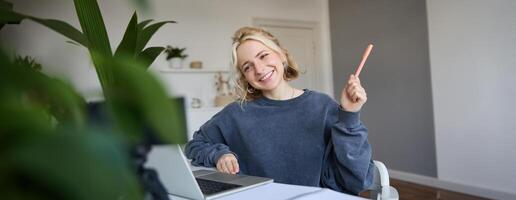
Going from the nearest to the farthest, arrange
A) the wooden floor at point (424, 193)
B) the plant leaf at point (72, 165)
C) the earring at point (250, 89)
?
the plant leaf at point (72, 165)
the earring at point (250, 89)
the wooden floor at point (424, 193)

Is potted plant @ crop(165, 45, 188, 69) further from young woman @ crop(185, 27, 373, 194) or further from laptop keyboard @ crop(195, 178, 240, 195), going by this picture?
laptop keyboard @ crop(195, 178, 240, 195)

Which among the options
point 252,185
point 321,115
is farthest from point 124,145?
point 321,115

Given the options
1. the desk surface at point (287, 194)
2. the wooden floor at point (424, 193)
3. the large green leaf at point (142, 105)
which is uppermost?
the large green leaf at point (142, 105)

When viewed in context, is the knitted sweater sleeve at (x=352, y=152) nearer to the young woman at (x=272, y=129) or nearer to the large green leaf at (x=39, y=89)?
the young woman at (x=272, y=129)

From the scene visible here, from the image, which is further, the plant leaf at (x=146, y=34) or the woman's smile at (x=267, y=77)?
the woman's smile at (x=267, y=77)

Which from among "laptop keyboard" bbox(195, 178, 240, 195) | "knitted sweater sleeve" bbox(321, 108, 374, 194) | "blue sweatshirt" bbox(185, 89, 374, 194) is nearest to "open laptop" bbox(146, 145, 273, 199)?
"laptop keyboard" bbox(195, 178, 240, 195)

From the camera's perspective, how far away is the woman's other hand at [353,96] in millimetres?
918

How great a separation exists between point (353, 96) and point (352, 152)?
0.53 ft

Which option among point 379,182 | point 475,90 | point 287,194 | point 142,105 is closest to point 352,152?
point 379,182

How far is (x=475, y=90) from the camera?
9.94 feet

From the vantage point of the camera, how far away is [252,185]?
35.7 inches

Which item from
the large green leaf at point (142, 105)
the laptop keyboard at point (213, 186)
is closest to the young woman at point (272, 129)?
the laptop keyboard at point (213, 186)

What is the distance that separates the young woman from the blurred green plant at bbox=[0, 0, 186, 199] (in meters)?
0.95

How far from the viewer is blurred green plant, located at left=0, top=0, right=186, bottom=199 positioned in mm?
128
